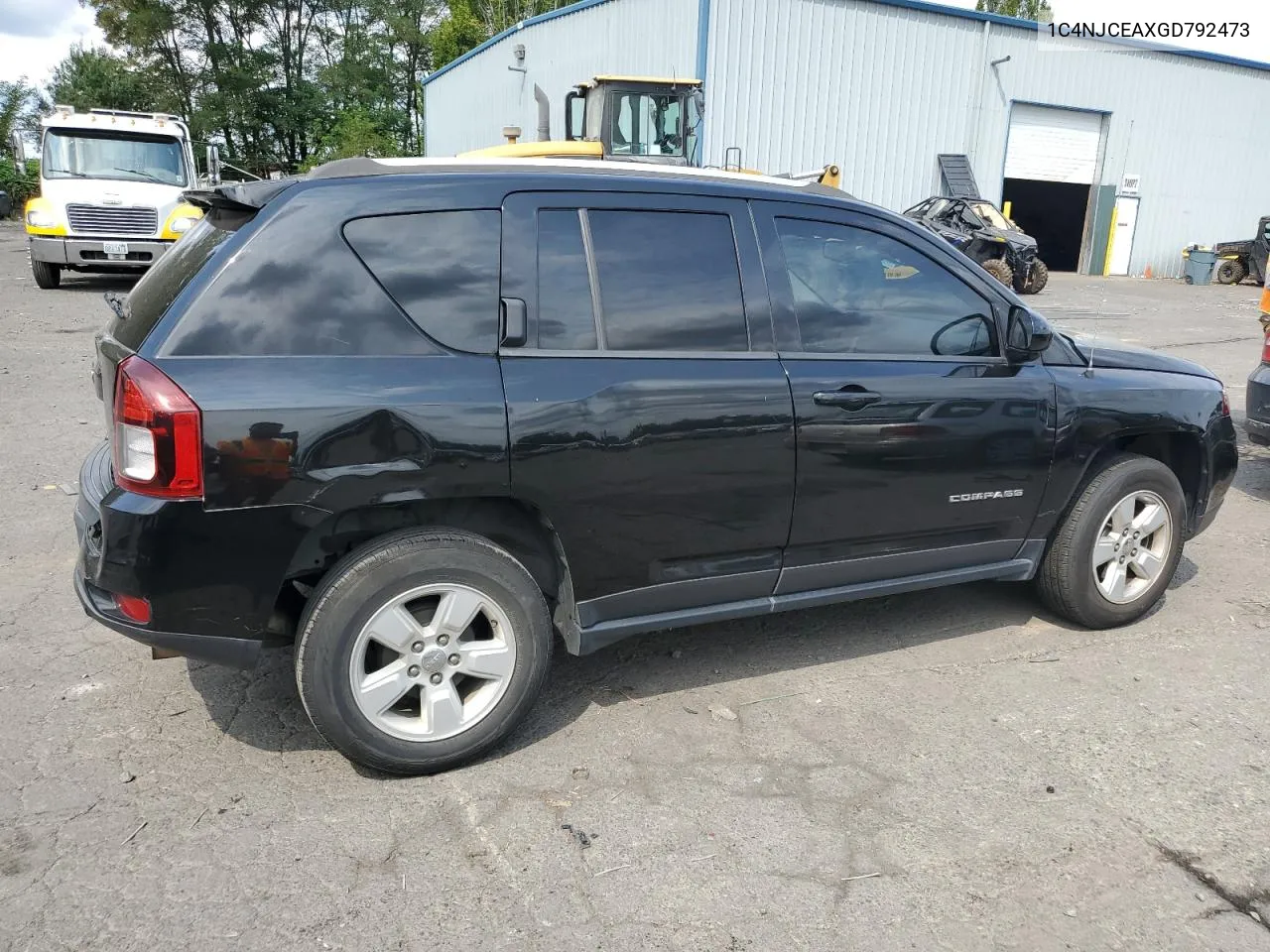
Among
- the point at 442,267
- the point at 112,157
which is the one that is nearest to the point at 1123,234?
the point at 112,157

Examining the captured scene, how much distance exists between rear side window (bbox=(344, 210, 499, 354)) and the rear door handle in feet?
0.10

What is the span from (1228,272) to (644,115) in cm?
1911

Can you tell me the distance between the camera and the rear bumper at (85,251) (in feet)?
49.5

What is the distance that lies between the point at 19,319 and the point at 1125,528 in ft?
42.9

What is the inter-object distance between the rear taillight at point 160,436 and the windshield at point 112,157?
49.8ft

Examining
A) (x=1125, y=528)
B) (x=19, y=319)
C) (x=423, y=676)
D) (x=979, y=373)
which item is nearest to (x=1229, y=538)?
(x=1125, y=528)

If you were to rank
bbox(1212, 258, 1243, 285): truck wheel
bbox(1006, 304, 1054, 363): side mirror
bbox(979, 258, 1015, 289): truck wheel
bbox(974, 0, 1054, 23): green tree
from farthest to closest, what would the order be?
bbox(974, 0, 1054, 23): green tree, bbox(1212, 258, 1243, 285): truck wheel, bbox(979, 258, 1015, 289): truck wheel, bbox(1006, 304, 1054, 363): side mirror

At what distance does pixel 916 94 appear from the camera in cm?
2319

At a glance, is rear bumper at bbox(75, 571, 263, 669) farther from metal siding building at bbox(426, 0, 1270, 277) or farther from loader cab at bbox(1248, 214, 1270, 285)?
loader cab at bbox(1248, 214, 1270, 285)

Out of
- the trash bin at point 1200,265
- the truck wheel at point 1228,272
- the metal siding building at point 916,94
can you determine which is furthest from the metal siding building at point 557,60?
the truck wheel at point 1228,272

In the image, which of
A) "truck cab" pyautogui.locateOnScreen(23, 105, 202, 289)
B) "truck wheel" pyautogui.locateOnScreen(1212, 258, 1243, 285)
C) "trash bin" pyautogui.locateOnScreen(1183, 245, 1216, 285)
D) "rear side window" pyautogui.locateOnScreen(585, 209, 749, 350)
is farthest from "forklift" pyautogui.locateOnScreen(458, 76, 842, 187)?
"truck wheel" pyautogui.locateOnScreen(1212, 258, 1243, 285)

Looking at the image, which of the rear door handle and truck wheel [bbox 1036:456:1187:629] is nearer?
the rear door handle

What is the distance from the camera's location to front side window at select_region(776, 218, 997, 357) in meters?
3.64

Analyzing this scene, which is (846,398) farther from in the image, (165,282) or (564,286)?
(165,282)
